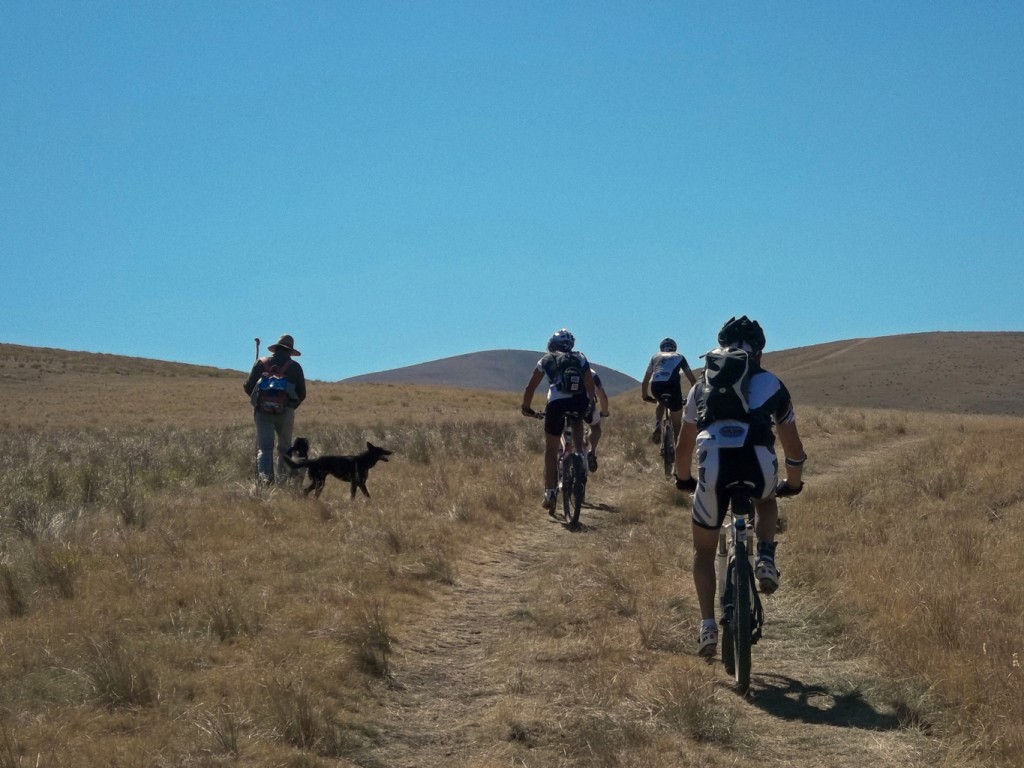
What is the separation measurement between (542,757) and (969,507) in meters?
7.32

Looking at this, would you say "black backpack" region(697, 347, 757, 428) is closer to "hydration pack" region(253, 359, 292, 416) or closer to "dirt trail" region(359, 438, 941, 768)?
→ "dirt trail" region(359, 438, 941, 768)

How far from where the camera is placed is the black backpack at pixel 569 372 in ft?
37.1

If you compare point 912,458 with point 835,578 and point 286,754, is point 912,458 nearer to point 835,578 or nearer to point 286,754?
point 835,578

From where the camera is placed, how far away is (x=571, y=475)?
11141mm

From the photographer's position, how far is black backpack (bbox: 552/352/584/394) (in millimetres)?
11320

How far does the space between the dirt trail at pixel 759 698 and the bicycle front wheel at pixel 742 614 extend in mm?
146

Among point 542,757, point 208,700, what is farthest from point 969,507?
point 208,700

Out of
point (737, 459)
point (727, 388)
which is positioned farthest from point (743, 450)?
point (727, 388)

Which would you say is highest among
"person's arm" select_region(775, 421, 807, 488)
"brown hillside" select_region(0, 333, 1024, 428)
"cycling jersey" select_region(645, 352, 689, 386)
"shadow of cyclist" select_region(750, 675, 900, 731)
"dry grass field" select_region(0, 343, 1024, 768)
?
"brown hillside" select_region(0, 333, 1024, 428)

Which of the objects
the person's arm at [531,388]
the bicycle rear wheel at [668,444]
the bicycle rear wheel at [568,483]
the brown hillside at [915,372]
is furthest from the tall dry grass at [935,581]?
the brown hillside at [915,372]

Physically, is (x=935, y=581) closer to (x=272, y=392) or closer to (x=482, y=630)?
(x=482, y=630)

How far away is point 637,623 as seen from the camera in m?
6.76

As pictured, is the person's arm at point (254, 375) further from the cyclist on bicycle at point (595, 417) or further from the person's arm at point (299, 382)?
the cyclist on bicycle at point (595, 417)

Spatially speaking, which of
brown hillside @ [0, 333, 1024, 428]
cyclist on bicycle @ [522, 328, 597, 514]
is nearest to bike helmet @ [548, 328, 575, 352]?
cyclist on bicycle @ [522, 328, 597, 514]
